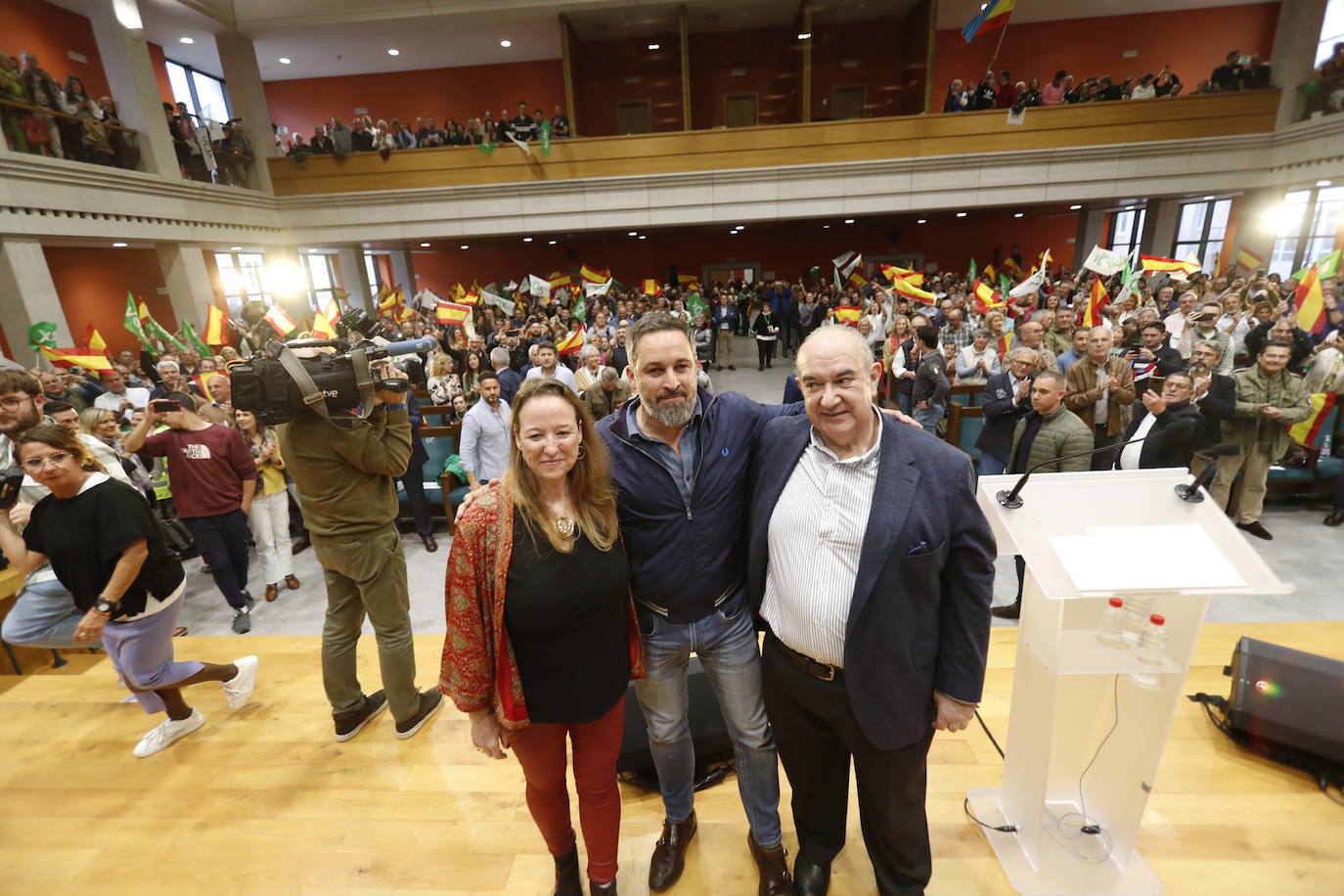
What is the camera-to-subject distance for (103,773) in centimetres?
252

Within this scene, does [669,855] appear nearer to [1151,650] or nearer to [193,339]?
[1151,650]

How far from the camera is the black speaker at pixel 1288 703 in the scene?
2115 mm

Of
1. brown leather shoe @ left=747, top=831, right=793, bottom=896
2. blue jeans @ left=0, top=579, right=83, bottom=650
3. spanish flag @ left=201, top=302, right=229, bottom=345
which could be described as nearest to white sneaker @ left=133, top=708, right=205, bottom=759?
blue jeans @ left=0, top=579, right=83, bottom=650

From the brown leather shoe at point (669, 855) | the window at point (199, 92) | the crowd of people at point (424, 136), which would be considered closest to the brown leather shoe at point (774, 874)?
the brown leather shoe at point (669, 855)

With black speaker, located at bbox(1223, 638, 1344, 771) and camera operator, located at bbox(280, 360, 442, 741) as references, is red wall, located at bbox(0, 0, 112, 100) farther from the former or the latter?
black speaker, located at bbox(1223, 638, 1344, 771)

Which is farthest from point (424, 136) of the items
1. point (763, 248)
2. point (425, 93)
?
point (763, 248)

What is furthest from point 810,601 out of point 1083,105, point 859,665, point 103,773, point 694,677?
point 1083,105

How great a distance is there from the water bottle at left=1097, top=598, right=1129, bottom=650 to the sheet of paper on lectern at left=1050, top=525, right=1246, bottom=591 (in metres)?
0.16

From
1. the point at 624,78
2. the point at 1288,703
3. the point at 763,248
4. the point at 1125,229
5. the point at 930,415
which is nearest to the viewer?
the point at 1288,703

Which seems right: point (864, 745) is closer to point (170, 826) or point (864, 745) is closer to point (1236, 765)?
point (1236, 765)

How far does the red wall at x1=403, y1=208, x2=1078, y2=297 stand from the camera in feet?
55.6

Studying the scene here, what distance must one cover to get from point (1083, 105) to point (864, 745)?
47.4 feet

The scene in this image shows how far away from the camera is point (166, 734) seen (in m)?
2.66

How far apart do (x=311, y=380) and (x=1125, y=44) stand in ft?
63.7
